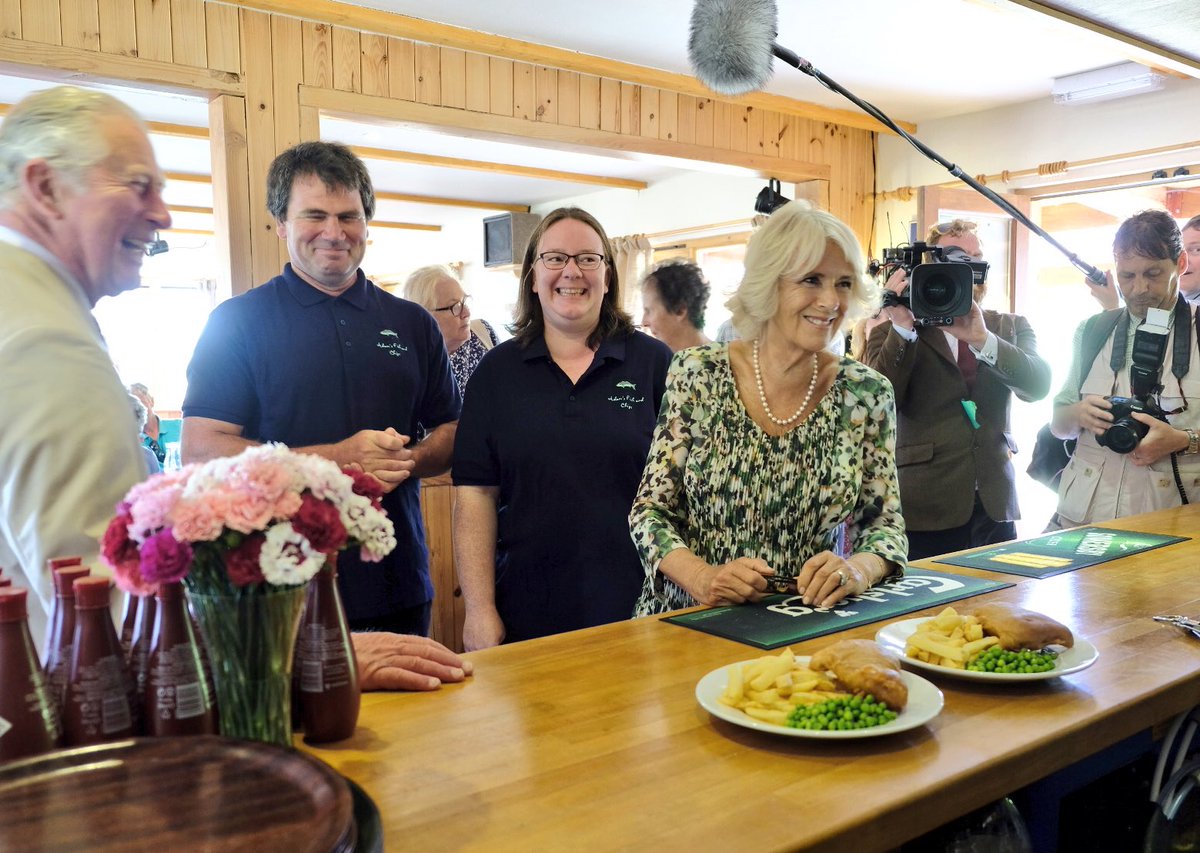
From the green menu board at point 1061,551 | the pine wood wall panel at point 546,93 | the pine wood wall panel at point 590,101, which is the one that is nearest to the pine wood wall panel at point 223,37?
the pine wood wall panel at point 546,93

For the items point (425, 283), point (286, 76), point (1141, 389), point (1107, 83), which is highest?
point (1107, 83)

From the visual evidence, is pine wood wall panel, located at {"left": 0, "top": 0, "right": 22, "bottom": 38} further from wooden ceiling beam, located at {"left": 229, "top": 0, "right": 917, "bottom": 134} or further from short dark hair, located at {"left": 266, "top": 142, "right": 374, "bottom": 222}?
short dark hair, located at {"left": 266, "top": 142, "right": 374, "bottom": 222}

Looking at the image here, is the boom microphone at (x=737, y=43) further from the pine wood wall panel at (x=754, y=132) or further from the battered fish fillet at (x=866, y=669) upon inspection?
the pine wood wall panel at (x=754, y=132)

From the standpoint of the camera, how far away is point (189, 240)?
10.7 meters

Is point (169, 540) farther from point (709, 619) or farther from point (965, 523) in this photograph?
point (965, 523)

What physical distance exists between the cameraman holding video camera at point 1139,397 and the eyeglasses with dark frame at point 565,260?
149cm

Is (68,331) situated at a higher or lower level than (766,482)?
higher

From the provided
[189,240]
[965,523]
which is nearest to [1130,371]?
[965,523]

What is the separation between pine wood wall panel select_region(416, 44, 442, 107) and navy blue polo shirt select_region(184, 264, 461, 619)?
2.19 metres

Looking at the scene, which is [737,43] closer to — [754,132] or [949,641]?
[949,641]

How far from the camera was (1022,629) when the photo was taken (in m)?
1.30

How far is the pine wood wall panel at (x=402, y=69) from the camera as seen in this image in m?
3.98

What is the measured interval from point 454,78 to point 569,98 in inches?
24.2

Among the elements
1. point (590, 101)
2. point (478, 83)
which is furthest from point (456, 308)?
point (590, 101)
